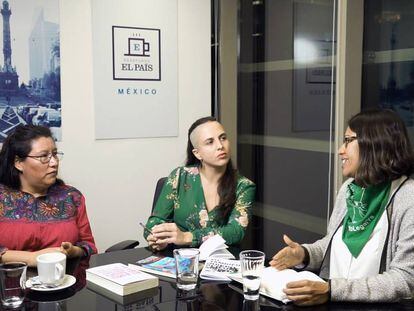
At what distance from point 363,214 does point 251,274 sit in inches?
21.2

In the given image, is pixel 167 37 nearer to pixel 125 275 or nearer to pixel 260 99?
pixel 260 99

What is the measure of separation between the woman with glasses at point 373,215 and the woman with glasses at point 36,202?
986mm

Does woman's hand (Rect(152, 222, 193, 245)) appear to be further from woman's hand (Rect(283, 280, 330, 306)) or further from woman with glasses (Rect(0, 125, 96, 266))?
woman's hand (Rect(283, 280, 330, 306))

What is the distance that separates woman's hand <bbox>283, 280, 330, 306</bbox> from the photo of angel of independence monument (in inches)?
88.0

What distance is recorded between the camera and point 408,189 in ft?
5.41

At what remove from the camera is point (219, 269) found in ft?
5.58

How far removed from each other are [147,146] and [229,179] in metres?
1.27

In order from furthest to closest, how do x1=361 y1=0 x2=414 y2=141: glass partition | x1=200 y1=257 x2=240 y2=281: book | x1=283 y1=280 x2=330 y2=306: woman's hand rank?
x1=361 y1=0 x2=414 y2=141: glass partition, x1=200 y1=257 x2=240 y2=281: book, x1=283 y1=280 x2=330 y2=306: woman's hand

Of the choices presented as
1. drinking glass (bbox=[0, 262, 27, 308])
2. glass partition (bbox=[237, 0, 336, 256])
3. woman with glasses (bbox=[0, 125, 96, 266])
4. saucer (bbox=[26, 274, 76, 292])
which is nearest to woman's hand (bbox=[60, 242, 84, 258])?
woman with glasses (bbox=[0, 125, 96, 266])

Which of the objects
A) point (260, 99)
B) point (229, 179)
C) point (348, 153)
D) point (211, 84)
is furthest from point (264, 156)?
point (348, 153)

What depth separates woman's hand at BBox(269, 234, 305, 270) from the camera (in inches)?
66.2

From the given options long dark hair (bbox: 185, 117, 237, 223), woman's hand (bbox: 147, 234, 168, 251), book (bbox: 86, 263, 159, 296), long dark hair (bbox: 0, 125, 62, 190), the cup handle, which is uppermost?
long dark hair (bbox: 0, 125, 62, 190)

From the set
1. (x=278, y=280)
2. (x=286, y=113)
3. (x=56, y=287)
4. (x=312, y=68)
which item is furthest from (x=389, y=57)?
(x=56, y=287)

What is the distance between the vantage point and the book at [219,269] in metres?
1.64
